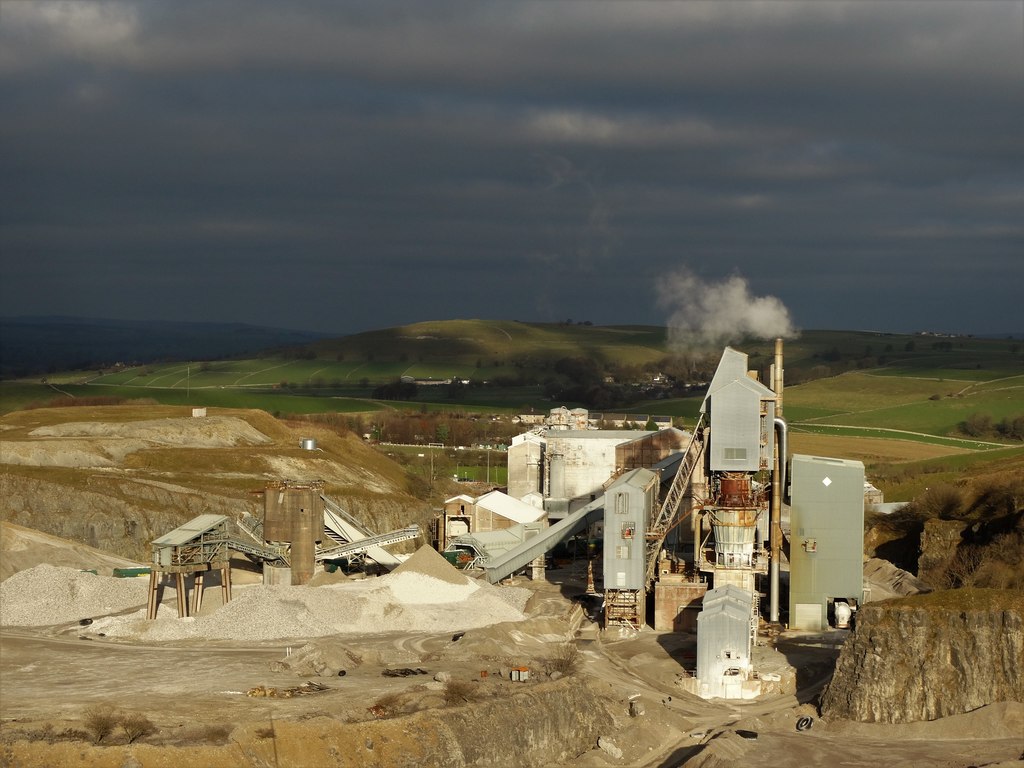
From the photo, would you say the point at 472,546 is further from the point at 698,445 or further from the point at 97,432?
the point at 97,432

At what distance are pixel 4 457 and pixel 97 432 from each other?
46.7 feet

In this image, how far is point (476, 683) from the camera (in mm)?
55906

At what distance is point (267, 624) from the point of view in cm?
7000

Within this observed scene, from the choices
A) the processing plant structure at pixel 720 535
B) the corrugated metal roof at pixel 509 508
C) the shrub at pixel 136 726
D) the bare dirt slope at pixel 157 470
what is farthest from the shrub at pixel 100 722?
the corrugated metal roof at pixel 509 508

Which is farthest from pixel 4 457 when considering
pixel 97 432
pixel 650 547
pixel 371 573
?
pixel 650 547

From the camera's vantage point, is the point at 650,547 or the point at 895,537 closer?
the point at 650,547

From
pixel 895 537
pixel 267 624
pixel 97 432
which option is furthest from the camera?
pixel 97 432

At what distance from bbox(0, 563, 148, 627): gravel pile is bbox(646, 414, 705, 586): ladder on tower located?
26.3m

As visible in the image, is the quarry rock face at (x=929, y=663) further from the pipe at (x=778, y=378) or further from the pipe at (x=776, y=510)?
the pipe at (x=778, y=378)

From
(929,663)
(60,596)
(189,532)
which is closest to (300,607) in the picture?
(189,532)

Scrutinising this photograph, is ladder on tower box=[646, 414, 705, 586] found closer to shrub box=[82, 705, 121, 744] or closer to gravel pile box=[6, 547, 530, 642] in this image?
gravel pile box=[6, 547, 530, 642]

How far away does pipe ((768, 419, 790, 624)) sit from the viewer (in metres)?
73.1

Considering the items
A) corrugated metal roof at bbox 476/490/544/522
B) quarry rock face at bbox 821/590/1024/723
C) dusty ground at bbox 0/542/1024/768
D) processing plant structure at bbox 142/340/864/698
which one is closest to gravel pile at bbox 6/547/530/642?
dusty ground at bbox 0/542/1024/768

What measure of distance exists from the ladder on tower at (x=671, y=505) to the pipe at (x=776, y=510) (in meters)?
3.98
